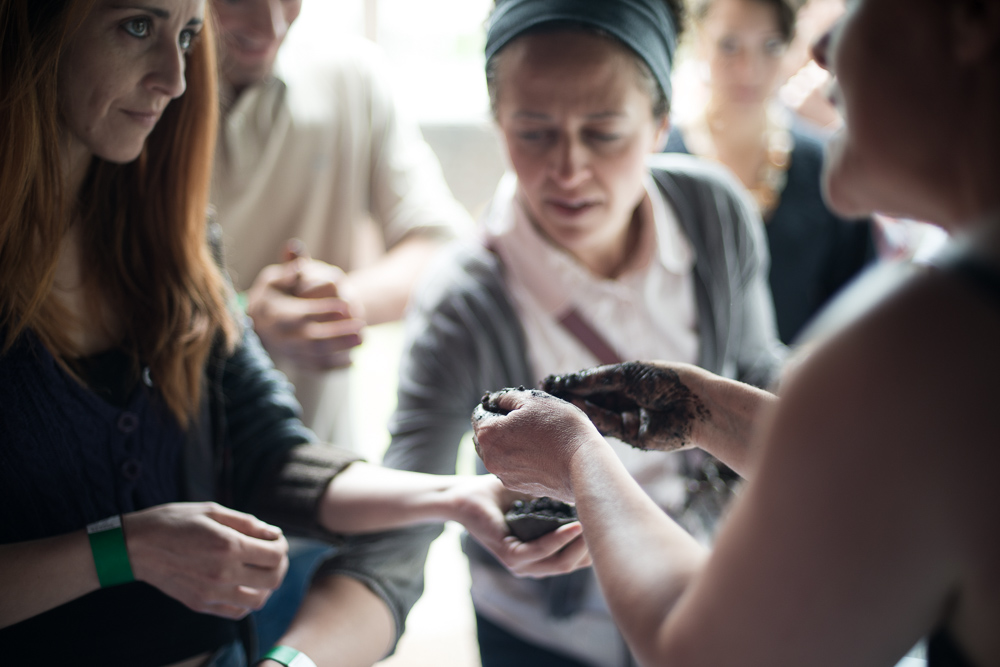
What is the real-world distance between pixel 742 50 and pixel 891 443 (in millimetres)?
1814

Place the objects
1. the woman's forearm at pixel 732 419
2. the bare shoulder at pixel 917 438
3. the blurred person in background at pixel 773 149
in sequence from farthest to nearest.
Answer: the blurred person in background at pixel 773 149, the woman's forearm at pixel 732 419, the bare shoulder at pixel 917 438

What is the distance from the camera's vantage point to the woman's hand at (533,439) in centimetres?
81

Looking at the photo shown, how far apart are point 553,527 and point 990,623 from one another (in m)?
0.58

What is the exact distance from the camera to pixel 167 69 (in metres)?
1.00

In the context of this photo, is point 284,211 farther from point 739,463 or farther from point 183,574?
point 739,463

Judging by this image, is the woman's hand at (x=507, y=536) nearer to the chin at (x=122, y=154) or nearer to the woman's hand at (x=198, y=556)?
the woman's hand at (x=198, y=556)

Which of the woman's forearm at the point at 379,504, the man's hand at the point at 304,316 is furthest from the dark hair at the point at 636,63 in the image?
the woman's forearm at the point at 379,504

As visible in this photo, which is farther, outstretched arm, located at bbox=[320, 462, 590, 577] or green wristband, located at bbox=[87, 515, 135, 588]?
outstretched arm, located at bbox=[320, 462, 590, 577]

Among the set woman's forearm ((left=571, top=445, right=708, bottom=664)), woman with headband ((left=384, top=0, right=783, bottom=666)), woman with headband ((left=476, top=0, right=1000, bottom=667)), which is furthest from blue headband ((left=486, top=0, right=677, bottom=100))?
woman's forearm ((left=571, top=445, right=708, bottom=664))

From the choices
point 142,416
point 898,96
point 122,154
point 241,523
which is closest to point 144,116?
point 122,154

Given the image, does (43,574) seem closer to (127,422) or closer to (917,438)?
(127,422)

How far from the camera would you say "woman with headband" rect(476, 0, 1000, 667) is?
52 cm

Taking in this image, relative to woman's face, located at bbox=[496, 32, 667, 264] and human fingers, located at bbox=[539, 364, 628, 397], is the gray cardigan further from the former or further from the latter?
human fingers, located at bbox=[539, 364, 628, 397]

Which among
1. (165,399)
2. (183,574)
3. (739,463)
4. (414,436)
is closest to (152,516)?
(183,574)
